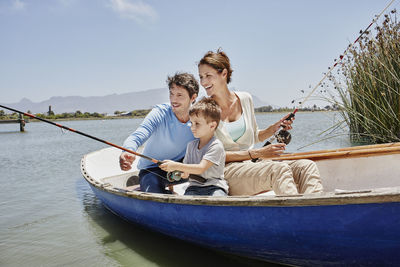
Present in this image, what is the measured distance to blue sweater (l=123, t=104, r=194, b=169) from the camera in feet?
12.1

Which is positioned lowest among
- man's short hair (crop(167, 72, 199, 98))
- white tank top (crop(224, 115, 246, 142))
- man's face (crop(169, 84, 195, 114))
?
white tank top (crop(224, 115, 246, 142))

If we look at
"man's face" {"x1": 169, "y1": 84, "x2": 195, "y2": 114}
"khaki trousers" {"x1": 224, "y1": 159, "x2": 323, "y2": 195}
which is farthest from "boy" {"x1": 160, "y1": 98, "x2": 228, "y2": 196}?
"man's face" {"x1": 169, "y1": 84, "x2": 195, "y2": 114}

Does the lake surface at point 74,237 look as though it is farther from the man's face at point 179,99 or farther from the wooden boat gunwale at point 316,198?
the man's face at point 179,99

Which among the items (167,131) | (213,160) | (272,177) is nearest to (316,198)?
(272,177)

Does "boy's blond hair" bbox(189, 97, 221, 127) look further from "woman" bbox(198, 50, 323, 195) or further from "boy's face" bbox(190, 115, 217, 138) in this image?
"woman" bbox(198, 50, 323, 195)

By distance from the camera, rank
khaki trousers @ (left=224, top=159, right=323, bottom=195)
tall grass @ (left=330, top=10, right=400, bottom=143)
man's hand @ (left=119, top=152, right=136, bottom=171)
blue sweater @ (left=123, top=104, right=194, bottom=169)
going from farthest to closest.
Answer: tall grass @ (left=330, top=10, right=400, bottom=143), blue sweater @ (left=123, top=104, right=194, bottom=169), man's hand @ (left=119, top=152, right=136, bottom=171), khaki trousers @ (left=224, top=159, right=323, bottom=195)

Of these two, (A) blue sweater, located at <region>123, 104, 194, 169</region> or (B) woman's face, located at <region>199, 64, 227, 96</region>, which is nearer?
(B) woman's face, located at <region>199, 64, 227, 96</region>

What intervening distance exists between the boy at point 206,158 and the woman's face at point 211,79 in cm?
35

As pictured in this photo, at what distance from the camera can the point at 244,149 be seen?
356 centimetres

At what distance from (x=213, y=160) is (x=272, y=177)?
21.1 inches

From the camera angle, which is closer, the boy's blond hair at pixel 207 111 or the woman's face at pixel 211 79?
the boy's blond hair at pixel 207 111

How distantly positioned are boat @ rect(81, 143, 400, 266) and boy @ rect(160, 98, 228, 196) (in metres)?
0.27

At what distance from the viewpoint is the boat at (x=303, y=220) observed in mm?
2154

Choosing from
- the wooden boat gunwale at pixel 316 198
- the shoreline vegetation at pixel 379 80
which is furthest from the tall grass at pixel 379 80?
the wooden boat gunwale at pixel 316 198
